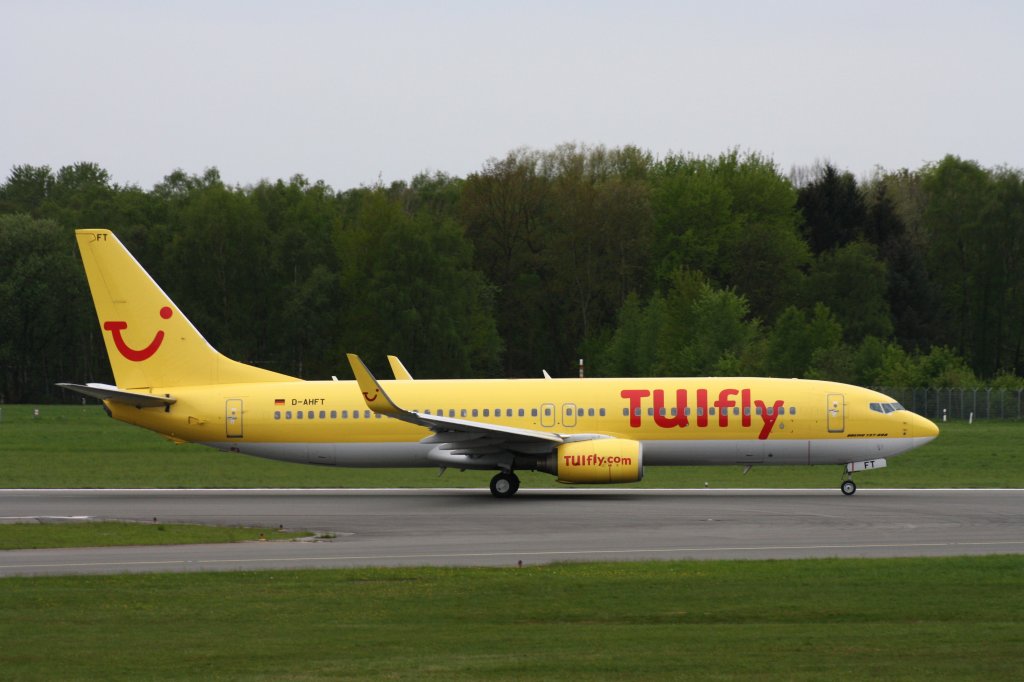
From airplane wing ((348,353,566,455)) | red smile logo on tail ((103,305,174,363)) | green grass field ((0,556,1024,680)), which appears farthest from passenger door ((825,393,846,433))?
red smile logo on tail ((103,305,174,363))

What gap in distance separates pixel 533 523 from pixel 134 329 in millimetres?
15289

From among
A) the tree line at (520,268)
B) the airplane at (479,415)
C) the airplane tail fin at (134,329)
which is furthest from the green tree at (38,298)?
the airplane at (479,415)

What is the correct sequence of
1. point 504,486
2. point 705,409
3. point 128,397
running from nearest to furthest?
point 504,486 → point 705,409 → point 128,397

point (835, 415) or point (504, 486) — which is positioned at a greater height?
point (835, 415)

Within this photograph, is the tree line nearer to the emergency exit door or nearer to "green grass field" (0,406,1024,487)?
"green grass field" (0,406,1024,487)

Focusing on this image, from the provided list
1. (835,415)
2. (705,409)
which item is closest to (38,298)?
(705,409)

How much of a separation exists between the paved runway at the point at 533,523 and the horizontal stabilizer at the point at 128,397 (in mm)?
2462

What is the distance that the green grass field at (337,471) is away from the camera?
42344mm

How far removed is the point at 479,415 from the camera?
39.2 m

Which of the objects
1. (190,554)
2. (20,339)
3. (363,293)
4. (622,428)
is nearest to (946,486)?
(622,428)

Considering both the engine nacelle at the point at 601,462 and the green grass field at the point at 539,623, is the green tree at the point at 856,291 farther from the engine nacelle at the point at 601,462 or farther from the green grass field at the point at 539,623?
the green grass field at the point at 539,623

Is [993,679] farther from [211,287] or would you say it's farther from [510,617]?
[211,287]

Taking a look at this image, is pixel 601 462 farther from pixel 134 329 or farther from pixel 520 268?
pixel 520 268

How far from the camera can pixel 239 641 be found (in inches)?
632
